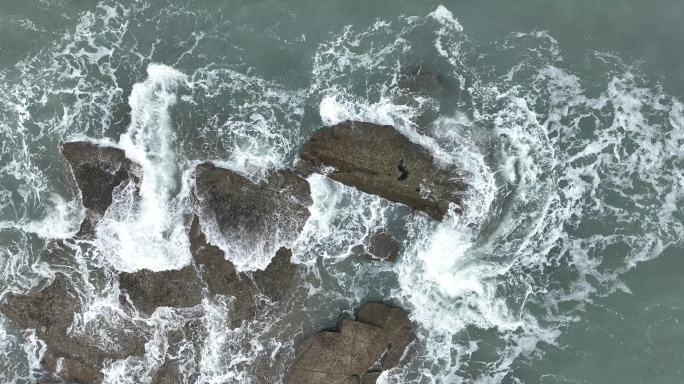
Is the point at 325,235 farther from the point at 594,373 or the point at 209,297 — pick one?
the point at 594,373

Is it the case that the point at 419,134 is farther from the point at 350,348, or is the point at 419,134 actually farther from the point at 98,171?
the point at 98,171

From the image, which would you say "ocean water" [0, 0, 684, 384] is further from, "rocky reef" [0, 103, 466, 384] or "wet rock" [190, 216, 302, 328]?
"wet rock" [190, 216, 302, 328]

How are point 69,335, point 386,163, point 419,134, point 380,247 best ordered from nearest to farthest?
point 386,163, point 419,134, point 69,335, point 380,247

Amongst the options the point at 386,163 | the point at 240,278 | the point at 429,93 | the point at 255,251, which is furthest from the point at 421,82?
the point at 240,278

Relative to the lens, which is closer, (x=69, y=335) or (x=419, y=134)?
(x=419, y=134)

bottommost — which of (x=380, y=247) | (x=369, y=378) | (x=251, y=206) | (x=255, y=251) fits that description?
(x=369, y=378)

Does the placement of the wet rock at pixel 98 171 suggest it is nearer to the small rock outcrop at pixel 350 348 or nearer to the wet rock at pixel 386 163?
the wet rock at pixel 386 163
